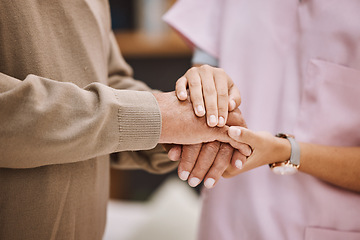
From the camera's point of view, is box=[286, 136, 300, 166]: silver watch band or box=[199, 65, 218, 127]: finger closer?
box=[199, 65, 218, 127]: finger

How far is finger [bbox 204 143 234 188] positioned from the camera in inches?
30.5

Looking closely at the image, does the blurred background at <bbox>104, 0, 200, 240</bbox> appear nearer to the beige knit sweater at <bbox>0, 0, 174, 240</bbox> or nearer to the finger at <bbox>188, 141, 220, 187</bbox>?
the finger at <bbox>188, 141, 220, 187</bbox>

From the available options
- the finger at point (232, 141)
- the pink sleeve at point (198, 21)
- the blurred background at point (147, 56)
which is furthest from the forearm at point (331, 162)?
the blurred background at point (147, 56)

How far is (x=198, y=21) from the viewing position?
1.05 m

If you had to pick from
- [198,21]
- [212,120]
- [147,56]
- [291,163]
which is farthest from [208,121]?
[147,56]

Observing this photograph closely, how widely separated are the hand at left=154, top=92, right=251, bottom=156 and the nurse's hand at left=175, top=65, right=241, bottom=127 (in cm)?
2

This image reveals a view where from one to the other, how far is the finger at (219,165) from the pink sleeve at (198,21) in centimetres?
35

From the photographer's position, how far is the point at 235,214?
97 centimetres

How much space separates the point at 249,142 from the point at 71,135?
1.27ft

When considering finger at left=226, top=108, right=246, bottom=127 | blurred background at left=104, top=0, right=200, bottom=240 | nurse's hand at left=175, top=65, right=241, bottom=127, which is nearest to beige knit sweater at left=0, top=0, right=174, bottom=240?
nurse's hand at left=175, top=65, right=241, bottom=127

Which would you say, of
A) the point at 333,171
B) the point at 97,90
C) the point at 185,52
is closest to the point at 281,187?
the point at 333,171

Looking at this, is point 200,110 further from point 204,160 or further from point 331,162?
point 331,162

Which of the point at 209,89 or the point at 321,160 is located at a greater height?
the point at 209,89

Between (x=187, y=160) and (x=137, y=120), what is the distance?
0.19m
